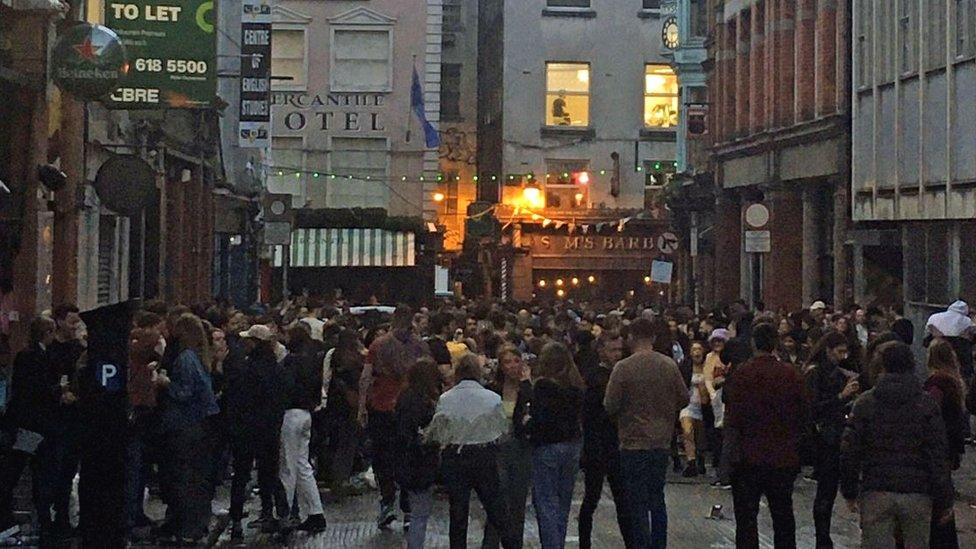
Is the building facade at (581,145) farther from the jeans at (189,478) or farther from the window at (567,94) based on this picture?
the jeans at (189,478)

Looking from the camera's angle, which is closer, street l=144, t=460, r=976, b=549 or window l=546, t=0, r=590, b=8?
street l=144, t=460, r=976, b=549

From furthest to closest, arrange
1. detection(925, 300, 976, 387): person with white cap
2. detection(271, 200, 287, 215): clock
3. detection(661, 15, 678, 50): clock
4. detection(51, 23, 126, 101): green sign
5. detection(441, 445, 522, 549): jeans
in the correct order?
detection(661, 15, 678, 50): clock, detection(271, 200, 287, 215): clock, detection(925, 300, 976, 387): person with white cap, detection(51, 23, 126, 101): green sign, detection(441, 445, 522, 549): jeans

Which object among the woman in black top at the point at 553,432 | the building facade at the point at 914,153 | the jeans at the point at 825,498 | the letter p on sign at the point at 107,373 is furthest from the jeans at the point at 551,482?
the building facade at the point at 914,153

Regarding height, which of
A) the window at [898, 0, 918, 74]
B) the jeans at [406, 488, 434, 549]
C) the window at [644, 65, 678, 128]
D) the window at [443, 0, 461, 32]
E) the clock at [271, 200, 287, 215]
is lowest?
the jeans at [406, 488, 434, 549]

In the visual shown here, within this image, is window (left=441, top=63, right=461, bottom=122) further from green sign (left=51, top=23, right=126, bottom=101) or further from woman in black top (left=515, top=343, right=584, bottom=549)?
woman in black top (left=515, top=343, right=584, bottom=549)

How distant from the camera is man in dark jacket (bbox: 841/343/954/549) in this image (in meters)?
10.2

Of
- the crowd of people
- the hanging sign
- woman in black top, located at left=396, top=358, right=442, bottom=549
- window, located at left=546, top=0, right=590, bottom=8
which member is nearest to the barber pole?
window, located at left=546, top=0, right=590, bottom=8

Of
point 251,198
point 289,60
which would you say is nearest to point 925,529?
point 251,198

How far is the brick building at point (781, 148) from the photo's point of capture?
36125 millimetres

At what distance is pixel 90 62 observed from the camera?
70.2 ft

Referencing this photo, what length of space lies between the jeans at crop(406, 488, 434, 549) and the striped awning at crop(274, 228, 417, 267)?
126ft

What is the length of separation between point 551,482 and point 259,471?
3144mm

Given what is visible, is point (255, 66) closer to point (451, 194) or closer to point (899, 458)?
point (451, 194)

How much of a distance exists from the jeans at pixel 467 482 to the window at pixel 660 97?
50043 mm
